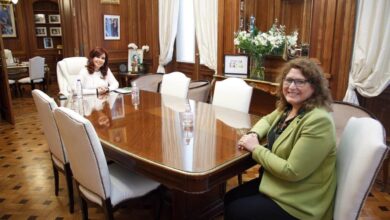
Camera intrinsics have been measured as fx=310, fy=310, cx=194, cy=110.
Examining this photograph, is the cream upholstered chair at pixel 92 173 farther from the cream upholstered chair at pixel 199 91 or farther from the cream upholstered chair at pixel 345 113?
the cream upholstered chair at pixel 199 91

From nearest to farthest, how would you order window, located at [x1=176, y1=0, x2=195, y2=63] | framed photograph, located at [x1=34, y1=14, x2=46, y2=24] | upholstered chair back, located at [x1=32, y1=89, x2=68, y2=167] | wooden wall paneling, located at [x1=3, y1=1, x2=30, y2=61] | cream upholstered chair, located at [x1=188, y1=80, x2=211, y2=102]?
upholstered chair back, located at [x1=32, y1=89, x2=68, y2=167], cream upholstered chair, located at [x1=188, y1=80, x2=211, y2=102], window, located at [x1=176, y1=0, x2=195, y2=63], wooden wall paneling, located at [x1=3, y1=1, x2=30, y2=61], framed photograph, located at [x1=34, y1=14, x2=46, y2=24]

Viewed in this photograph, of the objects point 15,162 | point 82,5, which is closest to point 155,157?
point 15,162

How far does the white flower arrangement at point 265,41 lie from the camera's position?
140 inches

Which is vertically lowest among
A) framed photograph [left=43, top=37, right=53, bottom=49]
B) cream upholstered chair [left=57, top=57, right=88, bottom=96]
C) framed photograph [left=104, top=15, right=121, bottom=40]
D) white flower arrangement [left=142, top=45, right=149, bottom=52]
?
cream upholstered chair [left=57, top=57, right=88, bottom=96]

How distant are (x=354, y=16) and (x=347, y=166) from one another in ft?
6.81

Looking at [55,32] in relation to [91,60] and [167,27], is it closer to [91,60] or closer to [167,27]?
[167,27]

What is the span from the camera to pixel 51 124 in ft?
7.42

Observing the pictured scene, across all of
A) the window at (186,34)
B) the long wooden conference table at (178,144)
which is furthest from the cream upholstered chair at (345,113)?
the window at (186,34)

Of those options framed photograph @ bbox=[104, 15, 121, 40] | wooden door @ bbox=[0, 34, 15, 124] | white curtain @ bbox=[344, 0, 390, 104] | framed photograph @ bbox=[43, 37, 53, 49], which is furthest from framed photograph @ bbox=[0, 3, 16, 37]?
white curtain @ bbox=[344, 0, 390, 104]

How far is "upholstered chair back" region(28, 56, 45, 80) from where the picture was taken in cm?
677

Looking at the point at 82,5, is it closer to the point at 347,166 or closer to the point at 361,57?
the point at 361,57

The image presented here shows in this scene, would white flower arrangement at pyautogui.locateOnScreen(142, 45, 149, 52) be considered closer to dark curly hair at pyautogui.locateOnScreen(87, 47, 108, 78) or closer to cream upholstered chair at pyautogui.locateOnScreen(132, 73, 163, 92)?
cream upholstered chair at pyautogui.locateOnScreen(132, 73, 163, 92)

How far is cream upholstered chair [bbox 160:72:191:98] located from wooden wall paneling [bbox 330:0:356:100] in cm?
153

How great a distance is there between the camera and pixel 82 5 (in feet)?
16.8
